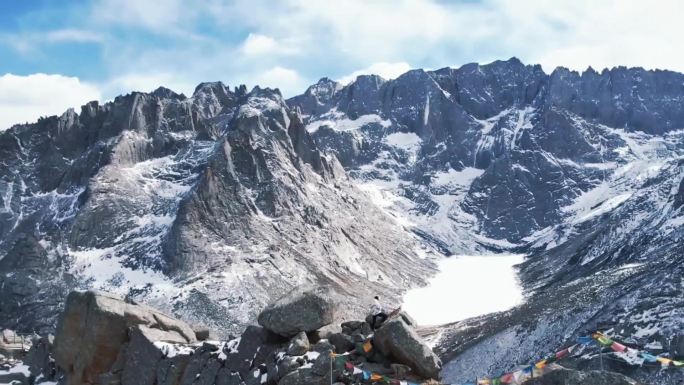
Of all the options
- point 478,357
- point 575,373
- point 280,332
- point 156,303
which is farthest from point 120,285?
point 575,373

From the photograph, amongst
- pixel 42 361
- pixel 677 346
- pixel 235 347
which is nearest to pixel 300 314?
pixel 235 347

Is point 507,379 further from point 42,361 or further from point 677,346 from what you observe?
point 677,346

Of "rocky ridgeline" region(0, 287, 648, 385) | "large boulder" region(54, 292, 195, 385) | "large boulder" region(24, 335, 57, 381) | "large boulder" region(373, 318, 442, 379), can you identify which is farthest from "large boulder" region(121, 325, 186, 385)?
"large boulder" region(373, 318, 442, 379)

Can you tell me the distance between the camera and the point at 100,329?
39.9 metres

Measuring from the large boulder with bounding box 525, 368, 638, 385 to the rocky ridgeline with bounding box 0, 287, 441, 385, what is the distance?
19.1ft

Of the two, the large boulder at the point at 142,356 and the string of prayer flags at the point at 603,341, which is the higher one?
the string of prayer flags at the point at 603,341

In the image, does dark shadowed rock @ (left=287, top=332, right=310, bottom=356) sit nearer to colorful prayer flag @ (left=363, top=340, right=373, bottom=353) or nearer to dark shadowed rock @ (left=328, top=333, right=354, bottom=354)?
dark shadowed rock @ (left=328, top=333, right=354, bottom=354)

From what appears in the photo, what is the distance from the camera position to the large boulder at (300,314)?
34.7 m

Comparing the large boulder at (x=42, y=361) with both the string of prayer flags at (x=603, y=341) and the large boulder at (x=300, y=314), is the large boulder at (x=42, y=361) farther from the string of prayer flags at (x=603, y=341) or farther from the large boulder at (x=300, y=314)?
the string of prayer flags at (x=603, y=341)

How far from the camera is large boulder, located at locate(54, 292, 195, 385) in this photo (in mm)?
40000

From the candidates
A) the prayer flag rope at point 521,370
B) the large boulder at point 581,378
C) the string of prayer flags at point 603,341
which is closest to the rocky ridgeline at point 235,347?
the prayer flag rope at point 521,370

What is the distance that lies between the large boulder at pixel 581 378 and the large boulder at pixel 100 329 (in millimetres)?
20804

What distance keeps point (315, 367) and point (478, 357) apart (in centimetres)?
6733

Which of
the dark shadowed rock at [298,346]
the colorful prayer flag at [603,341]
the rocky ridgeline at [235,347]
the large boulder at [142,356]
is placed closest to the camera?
the colorful prayer flag at [603,341]
